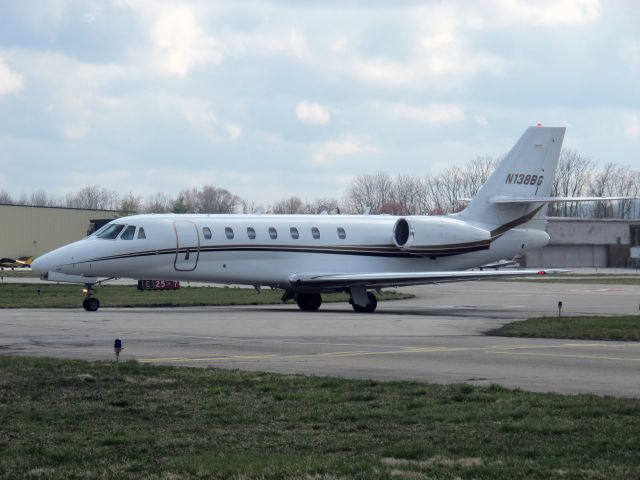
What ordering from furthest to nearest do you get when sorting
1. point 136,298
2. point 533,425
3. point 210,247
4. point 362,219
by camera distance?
point 136,298, point 362,219, point 210,247, point 533,425

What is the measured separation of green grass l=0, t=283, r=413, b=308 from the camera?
39.2 meters

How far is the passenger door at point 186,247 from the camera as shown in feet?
117

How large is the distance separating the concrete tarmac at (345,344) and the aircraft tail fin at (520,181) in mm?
5020

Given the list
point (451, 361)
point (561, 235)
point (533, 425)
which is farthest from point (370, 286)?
point (561, 235)

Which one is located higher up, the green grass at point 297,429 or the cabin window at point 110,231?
the cabin window at point 110,231

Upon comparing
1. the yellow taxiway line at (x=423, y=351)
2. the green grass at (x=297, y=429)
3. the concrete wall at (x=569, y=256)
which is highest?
the concrete wall at (x=569, y=256)

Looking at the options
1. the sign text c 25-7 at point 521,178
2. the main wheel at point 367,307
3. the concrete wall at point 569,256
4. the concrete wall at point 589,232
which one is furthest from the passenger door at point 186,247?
the concrete wall at point 569,256

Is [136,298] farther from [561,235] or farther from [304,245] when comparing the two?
[561,235]

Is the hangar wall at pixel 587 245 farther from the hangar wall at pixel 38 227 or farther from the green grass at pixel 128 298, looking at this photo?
the green grass at pixel 128 298

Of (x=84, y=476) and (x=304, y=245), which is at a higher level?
(x=304, y=245)

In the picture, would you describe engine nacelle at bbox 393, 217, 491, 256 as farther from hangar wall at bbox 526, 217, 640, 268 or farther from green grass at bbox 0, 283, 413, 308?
hangar wall at bbox 526, 217, 640, 268

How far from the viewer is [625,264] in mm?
115375

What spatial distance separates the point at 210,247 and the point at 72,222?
85499 mm

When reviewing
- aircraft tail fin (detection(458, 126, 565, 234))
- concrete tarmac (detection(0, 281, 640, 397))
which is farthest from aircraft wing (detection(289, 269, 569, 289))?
aircraft tail fin (detection(458, 126, 565, 234))
